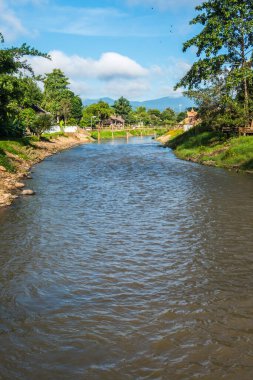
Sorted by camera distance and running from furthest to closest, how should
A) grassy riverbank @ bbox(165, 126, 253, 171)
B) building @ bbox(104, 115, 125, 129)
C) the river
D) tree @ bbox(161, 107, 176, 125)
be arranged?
tree @ bbox(161, 107, 176, 125), building @ bbox(104, 115, 125, 129), grassy riverbank @ bbox(165, 126, 253, 171), the river

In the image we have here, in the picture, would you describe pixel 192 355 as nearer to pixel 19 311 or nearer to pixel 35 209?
pixel 19 311

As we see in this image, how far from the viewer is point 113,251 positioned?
12445 mm

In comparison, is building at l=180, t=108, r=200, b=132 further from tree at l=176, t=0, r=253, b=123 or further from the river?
the river

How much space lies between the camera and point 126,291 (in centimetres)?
952

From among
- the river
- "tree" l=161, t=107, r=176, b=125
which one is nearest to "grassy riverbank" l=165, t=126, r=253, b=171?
the river

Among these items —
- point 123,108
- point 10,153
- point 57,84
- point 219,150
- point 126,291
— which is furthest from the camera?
point 123,108

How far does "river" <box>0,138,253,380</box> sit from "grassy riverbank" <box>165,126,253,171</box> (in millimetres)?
14705

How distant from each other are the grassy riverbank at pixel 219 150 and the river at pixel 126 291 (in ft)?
48.2

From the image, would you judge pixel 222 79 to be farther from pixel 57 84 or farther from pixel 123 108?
pixel 123 108

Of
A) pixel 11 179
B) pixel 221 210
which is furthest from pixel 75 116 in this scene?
pixel 221 210

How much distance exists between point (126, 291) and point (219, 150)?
32.8 meters

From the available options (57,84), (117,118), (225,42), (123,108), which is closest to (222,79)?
(225,42)

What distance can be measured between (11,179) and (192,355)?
20.4 metres

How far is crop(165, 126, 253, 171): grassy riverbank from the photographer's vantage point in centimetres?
3334
